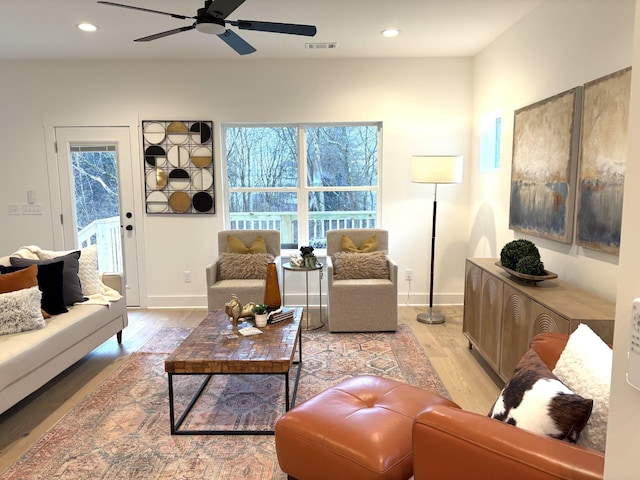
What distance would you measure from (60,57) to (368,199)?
3506mm

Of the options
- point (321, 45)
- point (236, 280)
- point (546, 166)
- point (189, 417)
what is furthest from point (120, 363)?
point (546, 166)

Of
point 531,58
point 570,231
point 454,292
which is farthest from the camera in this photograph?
point 454,292

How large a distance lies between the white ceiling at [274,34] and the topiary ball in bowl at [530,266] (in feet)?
6.17

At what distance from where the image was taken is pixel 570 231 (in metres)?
2.81

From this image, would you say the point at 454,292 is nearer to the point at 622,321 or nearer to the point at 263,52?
the point at 263,52

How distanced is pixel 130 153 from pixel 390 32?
116 inches

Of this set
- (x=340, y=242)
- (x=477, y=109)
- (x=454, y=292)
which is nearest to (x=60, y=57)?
(x=340, y=242)

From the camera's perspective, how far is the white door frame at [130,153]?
4.78 m

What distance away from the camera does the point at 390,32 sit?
3861 mm

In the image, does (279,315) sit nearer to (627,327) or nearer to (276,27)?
(276,27)

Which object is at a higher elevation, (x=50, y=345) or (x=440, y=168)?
(x=440, y=168)

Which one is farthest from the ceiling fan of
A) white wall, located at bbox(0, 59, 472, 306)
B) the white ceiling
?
white wall, located at bbox(0, 59, 472, 306)

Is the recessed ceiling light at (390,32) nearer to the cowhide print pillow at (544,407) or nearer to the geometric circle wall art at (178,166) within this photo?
the geometric circle wall art at (178,166)

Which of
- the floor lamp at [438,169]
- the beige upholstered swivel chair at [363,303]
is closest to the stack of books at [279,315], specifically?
the beige upholstered swivel chair at [363,303]
